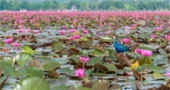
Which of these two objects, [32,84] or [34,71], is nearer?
[32,84]

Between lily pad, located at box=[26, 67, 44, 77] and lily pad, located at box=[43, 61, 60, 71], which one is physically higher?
lily pad, located at box=[26, 67, 44, 77]

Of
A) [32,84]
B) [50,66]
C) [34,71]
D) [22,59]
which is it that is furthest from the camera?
[22,59]

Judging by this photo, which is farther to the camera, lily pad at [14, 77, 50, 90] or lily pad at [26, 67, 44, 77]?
lily pad at [26, 67, 44, 77]

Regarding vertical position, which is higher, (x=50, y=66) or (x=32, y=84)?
(x=32, y=84)

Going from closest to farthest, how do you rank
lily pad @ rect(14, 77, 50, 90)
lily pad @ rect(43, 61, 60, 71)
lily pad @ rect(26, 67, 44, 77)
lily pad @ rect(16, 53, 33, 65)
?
lily pad @ rect(14, 77, 50, 90)
lily pad @ rect(26, 67, 44, 77)
lily pad @ rect(43, 61, 60, 71)
lily pad @ rect(16, 53, 33, 65)

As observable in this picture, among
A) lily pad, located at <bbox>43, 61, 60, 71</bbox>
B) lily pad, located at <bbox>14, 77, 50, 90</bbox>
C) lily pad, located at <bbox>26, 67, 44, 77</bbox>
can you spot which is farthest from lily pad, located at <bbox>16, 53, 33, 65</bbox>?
lily pad, located at <bbox>14, 77, 50, 90</bbox>

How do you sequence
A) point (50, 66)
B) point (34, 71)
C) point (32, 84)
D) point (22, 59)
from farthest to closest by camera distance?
point (22, 59) < point (50, 66) < point (34, 71) < point (32, 84)

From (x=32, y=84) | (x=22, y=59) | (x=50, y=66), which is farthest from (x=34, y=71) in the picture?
(x=32, y=84)

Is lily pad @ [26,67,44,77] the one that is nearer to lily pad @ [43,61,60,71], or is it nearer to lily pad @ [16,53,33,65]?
lily pad @ [43,61,60,71]

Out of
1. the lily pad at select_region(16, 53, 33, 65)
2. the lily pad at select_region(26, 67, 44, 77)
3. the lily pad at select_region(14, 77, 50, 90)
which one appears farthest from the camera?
the lily pad at select_region(16, 53, 33, 65)

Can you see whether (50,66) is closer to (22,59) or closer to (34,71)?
(22,59)

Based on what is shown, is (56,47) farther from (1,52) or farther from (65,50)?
(1,52)

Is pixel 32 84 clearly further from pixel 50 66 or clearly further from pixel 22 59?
pixel 22 59

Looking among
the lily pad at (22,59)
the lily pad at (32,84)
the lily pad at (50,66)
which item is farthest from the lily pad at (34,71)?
the lily pad at (32,84)
